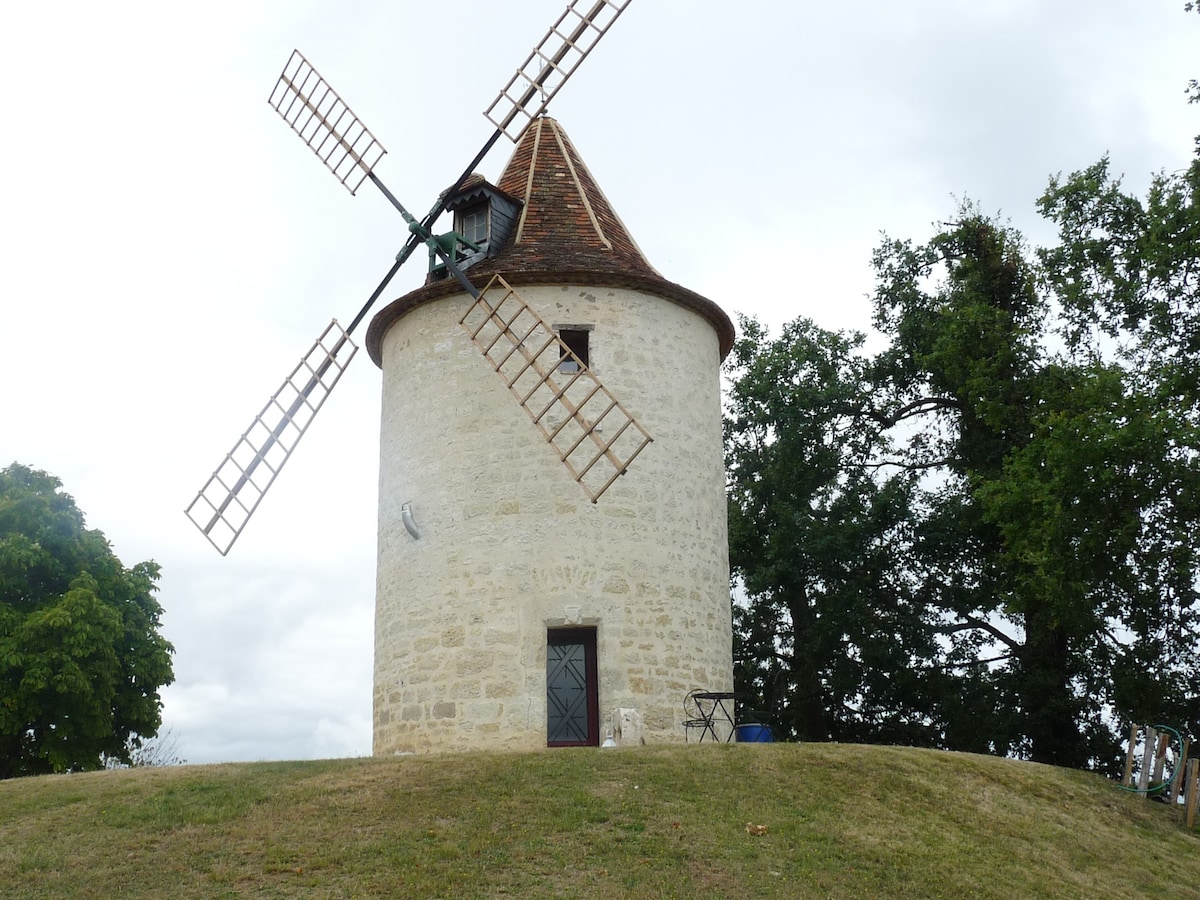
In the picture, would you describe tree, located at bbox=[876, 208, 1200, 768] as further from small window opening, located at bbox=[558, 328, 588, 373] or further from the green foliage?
small window opening, located at bbox=[558, 328, 588, 373]

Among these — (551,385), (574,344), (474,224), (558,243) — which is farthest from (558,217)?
(551,385)

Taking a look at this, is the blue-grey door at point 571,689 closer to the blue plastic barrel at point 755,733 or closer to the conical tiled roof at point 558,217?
the blue plastic barrel at point 755,733

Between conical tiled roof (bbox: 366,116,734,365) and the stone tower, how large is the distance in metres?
0.04

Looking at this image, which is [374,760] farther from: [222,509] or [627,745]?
[222,509]

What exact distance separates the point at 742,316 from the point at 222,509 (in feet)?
43.0

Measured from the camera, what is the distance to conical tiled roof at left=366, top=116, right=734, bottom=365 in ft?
60.7

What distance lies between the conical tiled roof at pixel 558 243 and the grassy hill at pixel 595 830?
23.2 feet

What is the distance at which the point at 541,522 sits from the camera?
56.8 feet

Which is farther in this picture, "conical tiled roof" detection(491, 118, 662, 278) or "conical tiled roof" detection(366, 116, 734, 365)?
"conical tiled roof" detection(491, 118, 662, 278)

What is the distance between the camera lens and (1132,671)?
2130 centimetres

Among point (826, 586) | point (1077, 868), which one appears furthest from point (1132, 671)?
point (1077, 868)

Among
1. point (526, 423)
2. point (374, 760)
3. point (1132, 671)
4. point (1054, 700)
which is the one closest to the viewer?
point (374, 760)

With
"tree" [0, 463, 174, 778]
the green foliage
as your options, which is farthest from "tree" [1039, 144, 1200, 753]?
"tree" [0, 463, 174, 778]

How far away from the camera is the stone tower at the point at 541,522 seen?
1691 cm
